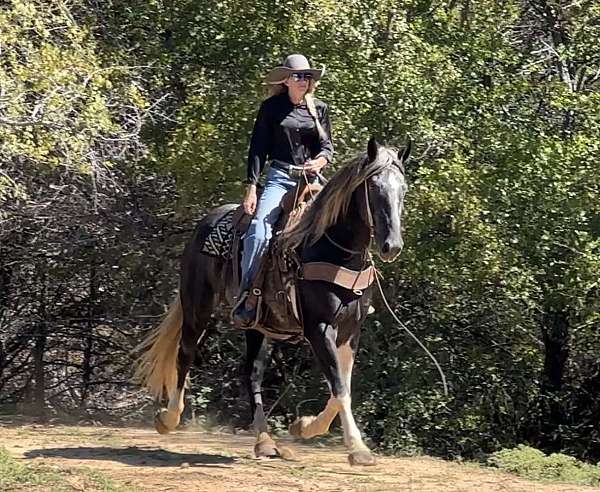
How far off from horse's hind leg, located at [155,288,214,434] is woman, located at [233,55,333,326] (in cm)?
85

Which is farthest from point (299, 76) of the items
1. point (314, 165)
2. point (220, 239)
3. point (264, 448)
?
point (264, 448)

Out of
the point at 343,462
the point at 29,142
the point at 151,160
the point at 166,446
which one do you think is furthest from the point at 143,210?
the point at 343,462

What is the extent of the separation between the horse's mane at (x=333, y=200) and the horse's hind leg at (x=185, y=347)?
53.5 inches

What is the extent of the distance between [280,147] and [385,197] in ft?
4.26

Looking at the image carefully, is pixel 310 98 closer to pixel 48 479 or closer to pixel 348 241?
pixel 348 241

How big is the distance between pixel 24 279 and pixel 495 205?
246 inches

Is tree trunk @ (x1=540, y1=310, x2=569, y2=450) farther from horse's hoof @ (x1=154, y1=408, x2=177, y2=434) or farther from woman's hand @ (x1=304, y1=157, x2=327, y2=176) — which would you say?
woman's hand @ (x1=304, y1=157, x2=327, y2=176)

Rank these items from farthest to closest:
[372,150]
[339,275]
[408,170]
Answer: [408,170]
[339,275]
[372,150]

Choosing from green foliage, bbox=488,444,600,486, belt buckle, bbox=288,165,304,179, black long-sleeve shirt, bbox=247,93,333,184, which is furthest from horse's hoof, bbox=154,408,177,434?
Answer: green foliage, bbox=488,444,600,486

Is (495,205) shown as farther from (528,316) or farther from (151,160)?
(151,160)

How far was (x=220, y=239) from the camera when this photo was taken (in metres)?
8.25

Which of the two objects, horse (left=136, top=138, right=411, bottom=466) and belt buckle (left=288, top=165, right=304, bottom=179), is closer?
horse (left=136, top=138, right=411, bottom=466)

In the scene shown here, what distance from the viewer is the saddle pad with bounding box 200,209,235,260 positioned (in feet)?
26.8

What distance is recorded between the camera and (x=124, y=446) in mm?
8461
